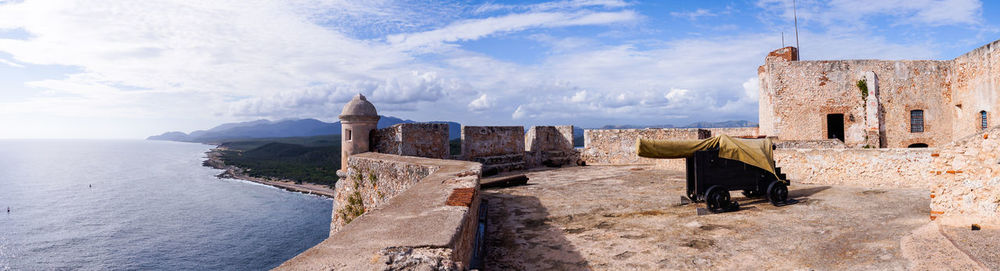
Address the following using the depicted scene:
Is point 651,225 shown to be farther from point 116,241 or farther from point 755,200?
point 116,241

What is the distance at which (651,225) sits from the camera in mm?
5344

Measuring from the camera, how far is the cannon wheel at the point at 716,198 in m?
6.13

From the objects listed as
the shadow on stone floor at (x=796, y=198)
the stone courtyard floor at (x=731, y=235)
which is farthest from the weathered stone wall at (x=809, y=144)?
the stone courtyard floor at (x=731, y=235)

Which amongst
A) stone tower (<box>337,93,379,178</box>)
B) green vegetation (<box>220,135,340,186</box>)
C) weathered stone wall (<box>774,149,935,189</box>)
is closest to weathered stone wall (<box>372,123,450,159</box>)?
stone tower (<box>337,93,379,178</box>)

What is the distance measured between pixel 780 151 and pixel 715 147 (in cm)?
403

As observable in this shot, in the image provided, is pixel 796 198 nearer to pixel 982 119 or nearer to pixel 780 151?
pixel 780 151

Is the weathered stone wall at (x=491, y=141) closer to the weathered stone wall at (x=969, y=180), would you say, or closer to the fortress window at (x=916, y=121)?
the weathered stone wall at (x=969, y=180)

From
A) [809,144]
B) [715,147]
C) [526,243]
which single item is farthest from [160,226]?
[715,147]

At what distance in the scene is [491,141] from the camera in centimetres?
1315

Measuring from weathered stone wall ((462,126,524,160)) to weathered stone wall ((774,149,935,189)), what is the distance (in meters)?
6.78

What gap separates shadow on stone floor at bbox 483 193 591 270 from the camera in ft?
13.1

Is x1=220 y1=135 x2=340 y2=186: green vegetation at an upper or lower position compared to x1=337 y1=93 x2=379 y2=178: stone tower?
lower

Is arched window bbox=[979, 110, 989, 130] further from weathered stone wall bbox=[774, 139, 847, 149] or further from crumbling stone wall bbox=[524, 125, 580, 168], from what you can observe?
crumbling stone wall bbox=[524, 125, 580, 168]

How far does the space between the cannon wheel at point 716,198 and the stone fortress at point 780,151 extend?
6.61 feet
